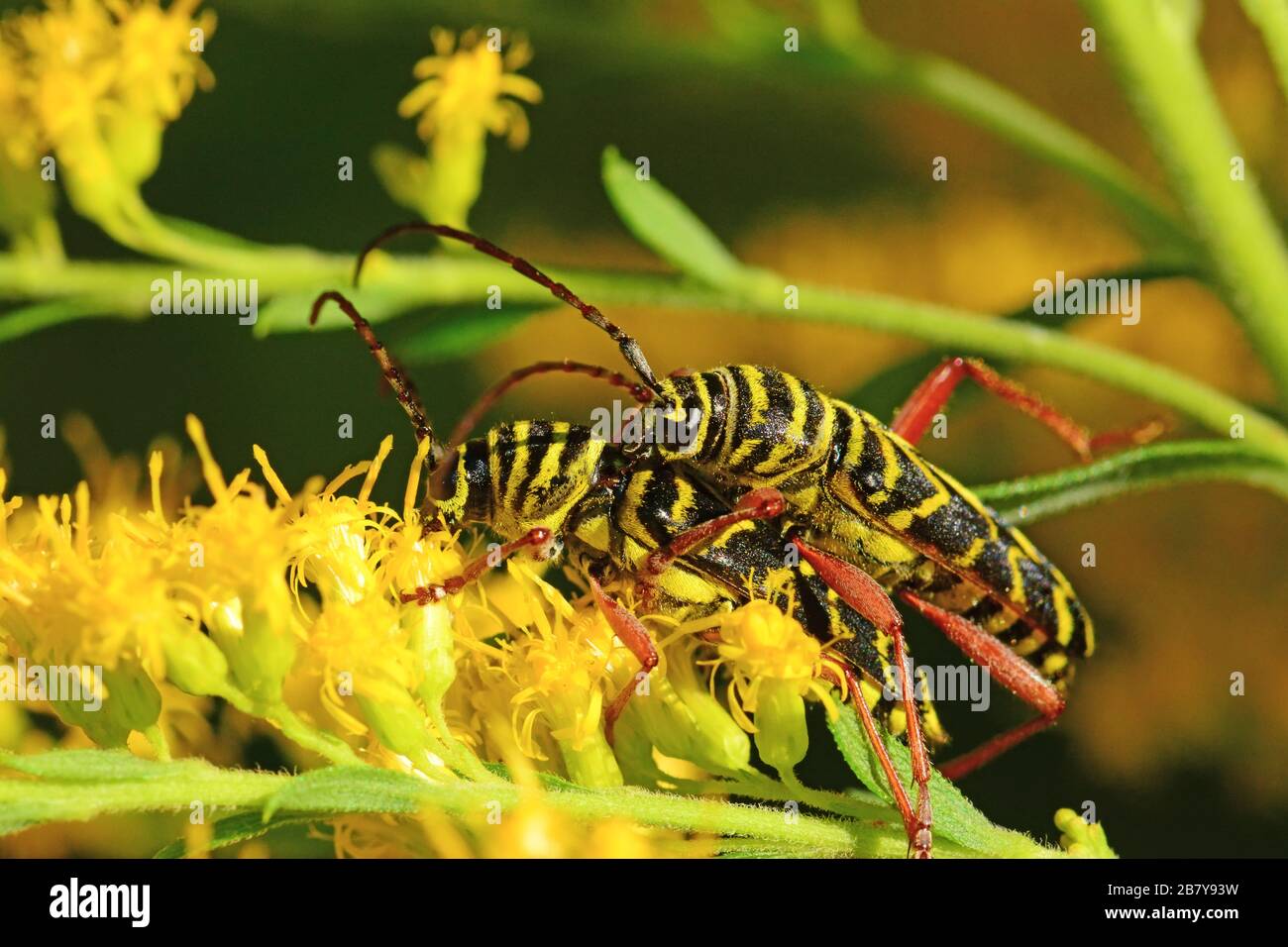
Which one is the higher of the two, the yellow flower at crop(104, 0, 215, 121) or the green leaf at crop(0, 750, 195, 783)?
the yellow flower at crop(104, 0, 215, 121)

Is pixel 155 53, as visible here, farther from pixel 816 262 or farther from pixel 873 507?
pixel 816 262

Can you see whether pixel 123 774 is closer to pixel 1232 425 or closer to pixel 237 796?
pixel 237 796

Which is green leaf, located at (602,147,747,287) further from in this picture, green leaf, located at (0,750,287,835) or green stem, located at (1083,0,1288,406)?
green leaf, located at (0,750,287,835)

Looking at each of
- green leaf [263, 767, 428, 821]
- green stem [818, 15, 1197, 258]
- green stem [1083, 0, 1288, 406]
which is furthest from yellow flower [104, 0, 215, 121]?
green stem [1083, 0, 1288, 406]

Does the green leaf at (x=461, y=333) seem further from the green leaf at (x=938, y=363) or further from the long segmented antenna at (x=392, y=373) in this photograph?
the green leaf at (x=938, y=363)

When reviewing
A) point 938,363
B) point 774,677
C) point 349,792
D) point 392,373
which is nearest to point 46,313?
point 392,373
